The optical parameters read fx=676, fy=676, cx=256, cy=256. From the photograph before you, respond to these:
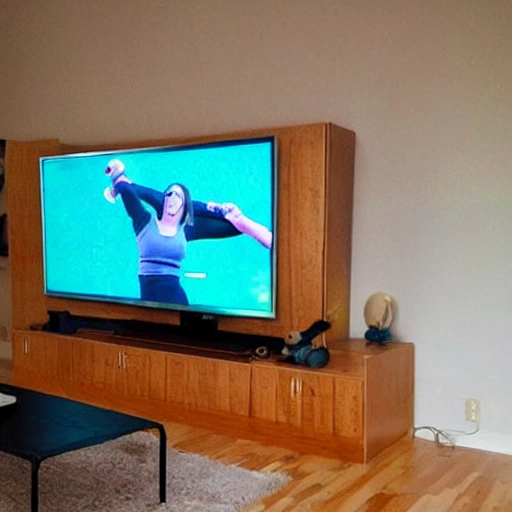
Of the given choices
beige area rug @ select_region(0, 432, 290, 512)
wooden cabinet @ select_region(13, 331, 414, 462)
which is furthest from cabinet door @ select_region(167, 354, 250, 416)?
beige area rug @ select_region(0, 432, 290, 512)

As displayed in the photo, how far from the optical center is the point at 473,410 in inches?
134

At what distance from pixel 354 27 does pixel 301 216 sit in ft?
3.58

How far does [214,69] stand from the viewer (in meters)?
4.25

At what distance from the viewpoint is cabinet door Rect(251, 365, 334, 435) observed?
3.24 metres

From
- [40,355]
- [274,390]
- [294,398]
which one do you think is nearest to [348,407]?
[294,398]

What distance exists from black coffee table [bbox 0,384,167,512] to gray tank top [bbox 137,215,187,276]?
1357mm

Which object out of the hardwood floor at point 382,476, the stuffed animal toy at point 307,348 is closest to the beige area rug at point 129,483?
the hardwood floor at point 382,476

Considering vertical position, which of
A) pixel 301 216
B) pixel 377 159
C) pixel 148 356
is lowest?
pixel 148 356

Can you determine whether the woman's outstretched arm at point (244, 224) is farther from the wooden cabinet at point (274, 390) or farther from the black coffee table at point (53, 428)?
the black coffee table at point (53, 428)

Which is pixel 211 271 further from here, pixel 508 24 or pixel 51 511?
pixel 508 24

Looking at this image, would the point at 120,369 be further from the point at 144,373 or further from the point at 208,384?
the point at 208,384

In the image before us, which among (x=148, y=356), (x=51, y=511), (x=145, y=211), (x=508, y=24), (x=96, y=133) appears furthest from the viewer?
(x=96, y=133)

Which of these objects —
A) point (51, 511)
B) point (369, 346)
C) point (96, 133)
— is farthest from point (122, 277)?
point (51, 511)

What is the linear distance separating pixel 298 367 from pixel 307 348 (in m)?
0.10
